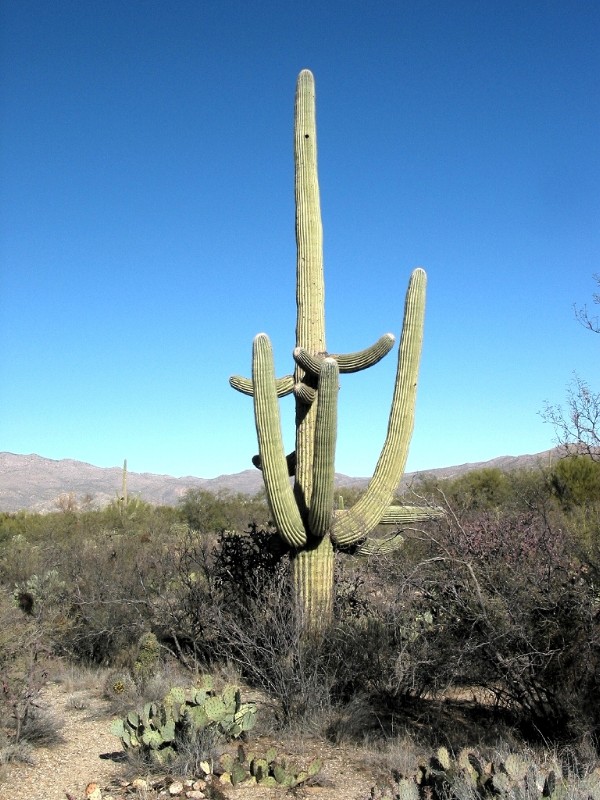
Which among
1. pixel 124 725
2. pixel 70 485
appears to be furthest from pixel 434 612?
pixel 70 485

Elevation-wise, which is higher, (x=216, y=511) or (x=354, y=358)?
(x=354, y=358)

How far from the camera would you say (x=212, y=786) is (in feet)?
17.2

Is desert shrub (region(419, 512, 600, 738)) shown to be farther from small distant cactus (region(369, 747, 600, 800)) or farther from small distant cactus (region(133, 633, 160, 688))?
small distant cactus (region(133, 633, 160, 688))

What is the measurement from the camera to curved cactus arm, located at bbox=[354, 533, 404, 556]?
8.33 m

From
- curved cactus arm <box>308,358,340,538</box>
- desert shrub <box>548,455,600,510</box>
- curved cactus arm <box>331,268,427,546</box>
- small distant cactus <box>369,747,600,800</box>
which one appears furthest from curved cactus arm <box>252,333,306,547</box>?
desert shrub <box>548,455,600,510</box>

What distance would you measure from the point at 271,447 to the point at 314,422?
0.82 metres

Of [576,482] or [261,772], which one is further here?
[576,482]

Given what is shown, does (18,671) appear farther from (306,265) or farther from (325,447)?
(306,265)

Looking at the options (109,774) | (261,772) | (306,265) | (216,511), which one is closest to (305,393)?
(306,265)

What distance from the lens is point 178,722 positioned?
5.75 meters

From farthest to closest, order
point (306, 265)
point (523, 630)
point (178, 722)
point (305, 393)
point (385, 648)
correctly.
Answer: point (306, 265)
point (305, 393)
point (385, 648)
point (178, 722)
point (523, 630)

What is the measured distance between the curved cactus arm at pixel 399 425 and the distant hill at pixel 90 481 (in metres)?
74.6

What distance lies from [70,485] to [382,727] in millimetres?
97931

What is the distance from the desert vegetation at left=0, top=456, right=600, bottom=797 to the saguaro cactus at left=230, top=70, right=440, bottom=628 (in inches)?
17.7
